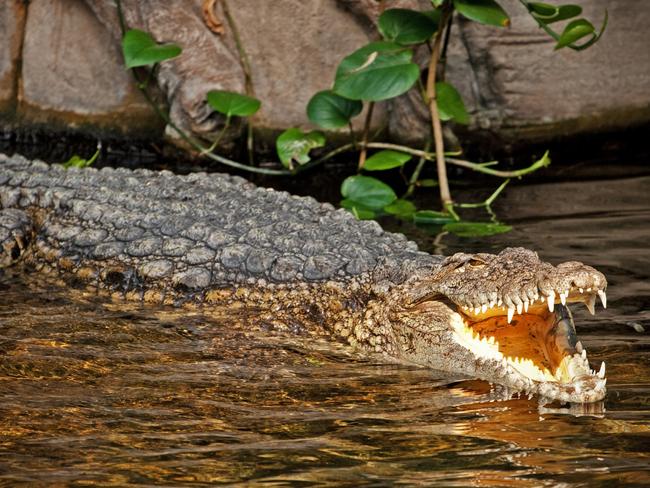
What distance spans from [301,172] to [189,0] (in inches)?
57.6

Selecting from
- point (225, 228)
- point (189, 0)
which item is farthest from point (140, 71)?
point (225, 228)

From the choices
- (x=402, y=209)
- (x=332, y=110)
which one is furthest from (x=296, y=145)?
(x=402, y=209)

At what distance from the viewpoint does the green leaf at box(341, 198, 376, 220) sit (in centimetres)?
711

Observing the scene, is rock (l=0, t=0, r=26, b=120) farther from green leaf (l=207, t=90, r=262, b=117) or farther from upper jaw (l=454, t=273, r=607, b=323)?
upper jaw (l=454, t=273, r=607, b=323)

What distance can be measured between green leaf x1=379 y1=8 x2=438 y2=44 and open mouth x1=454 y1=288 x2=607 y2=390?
2.90 metres

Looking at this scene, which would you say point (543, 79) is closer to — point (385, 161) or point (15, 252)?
point (385, 161)

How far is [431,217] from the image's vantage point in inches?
276

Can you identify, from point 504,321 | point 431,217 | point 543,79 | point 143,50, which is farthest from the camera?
point 543,79

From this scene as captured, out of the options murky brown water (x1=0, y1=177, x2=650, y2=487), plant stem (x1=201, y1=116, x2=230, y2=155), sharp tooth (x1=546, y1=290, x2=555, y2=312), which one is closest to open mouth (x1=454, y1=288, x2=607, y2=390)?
sharp tooth (x1=546, y1=290, x2=555, y2=312)

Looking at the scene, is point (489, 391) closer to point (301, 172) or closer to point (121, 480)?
point (121, 480)

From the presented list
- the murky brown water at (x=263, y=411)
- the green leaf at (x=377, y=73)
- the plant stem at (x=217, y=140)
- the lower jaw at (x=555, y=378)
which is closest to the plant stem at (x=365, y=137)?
the green leaf at (x=377, y=73)

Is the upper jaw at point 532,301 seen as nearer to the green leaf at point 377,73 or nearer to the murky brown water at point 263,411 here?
the murky brown water at point 263,411

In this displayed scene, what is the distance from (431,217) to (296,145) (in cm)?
113

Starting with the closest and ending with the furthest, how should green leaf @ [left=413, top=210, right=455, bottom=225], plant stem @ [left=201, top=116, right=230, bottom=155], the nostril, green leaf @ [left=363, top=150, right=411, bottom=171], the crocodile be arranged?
the crocodile, the nostril, green leaf @ [left=413, top=210, right=455, bottom=225], green leaf @ [left=363, top=150, right=411, bottom=171], plant stem @ [left=201, top=116, right=230, bottom=155]
